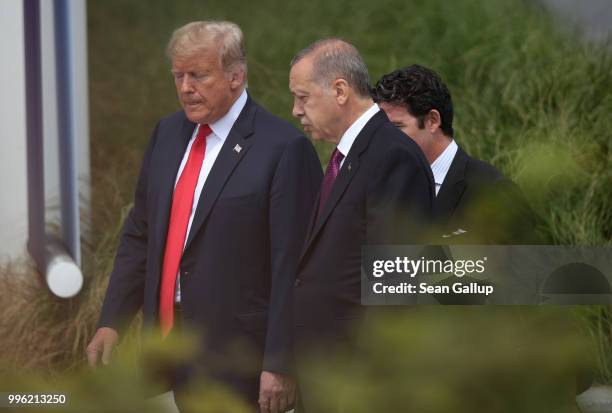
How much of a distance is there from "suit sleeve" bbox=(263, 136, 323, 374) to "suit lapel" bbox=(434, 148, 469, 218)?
0.29 m

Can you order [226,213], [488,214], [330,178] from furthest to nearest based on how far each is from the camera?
[226,213] → [330,178] → [488,214]

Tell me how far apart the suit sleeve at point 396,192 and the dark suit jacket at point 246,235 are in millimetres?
246

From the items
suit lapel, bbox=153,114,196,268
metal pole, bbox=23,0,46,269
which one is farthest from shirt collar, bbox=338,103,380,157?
metal pole, bbox=23,0,46,269

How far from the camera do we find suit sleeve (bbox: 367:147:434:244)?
1.91m

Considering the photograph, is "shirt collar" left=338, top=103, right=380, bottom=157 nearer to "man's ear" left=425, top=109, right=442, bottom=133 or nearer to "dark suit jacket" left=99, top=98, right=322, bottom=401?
"dark suit jacket" left=99, top=98, right=322, bottom=401

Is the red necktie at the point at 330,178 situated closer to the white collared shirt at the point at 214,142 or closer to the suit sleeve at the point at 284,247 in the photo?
the suit sleeve at the point at 284,247

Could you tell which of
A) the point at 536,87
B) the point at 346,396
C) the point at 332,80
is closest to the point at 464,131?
the point at 536,87

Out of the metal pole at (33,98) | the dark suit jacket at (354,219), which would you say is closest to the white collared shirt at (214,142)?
the dark suit jacket at (354,219)

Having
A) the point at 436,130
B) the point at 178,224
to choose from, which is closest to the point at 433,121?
the point at 436,130

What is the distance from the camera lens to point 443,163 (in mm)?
2264

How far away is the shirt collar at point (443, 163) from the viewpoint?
220cm

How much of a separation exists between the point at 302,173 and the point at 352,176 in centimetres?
22

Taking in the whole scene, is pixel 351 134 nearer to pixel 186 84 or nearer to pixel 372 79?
pixel 186 84

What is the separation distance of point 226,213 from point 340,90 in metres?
0.35
